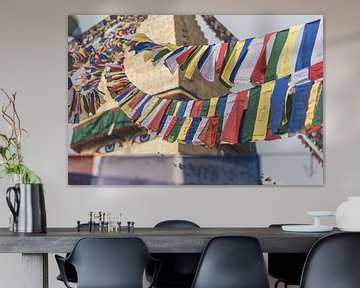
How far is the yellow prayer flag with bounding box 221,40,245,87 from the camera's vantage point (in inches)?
218

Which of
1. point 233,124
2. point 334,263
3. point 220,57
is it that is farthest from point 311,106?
point 334,263

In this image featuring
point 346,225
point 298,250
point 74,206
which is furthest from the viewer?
point 74,206

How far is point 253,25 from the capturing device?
554 cm

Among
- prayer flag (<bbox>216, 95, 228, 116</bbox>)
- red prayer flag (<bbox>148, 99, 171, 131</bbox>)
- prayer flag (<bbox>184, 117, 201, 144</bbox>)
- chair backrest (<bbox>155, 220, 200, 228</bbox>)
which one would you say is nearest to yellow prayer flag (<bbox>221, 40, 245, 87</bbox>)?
prayer flag (<bbox>216, 95, 228, 116</bbox>)

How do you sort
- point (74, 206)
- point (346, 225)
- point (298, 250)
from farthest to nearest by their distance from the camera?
point (74, 206) < point (346, 225) < point (298, 250)

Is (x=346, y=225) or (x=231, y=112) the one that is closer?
(x=346, y=225)

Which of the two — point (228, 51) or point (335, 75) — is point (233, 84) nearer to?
point (228, 51)

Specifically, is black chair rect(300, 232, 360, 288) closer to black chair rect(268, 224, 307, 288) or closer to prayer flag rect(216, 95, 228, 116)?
black chair rect(268, 224, 307, 288)

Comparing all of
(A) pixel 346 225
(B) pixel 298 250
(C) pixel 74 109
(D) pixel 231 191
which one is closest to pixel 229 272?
(B) pixel 298 250

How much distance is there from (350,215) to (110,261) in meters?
1.27

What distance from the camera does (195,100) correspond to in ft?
18.1

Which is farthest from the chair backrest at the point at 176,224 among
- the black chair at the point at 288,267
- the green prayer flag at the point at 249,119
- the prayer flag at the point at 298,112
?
the prayer flag at the point at 298,112

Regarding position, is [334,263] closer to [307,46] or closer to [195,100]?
[195,100]

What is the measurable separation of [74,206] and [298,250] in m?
2.47
